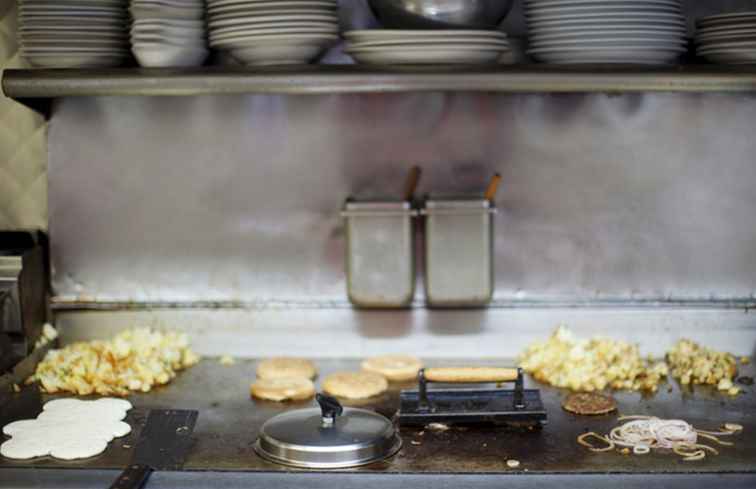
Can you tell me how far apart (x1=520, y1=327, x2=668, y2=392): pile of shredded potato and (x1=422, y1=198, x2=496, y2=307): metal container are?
0.23 meters

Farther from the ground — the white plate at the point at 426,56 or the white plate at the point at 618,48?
the white plate at the point at 618,48

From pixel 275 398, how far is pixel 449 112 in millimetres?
1008

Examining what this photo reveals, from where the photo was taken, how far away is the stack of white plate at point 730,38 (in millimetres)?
2494

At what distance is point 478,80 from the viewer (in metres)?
2.46

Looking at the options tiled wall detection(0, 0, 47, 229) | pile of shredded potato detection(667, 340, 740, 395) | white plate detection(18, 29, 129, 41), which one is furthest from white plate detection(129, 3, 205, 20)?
pile of shredded potato detection(667, 340, 740, 395)

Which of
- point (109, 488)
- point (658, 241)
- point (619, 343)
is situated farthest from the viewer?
point (658, 241)

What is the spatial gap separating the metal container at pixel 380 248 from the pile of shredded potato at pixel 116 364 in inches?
22.5

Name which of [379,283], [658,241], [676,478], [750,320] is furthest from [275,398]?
[750,320]

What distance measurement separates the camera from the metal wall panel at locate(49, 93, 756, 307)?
9.52 ft

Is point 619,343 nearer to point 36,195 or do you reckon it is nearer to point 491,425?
point 491,425

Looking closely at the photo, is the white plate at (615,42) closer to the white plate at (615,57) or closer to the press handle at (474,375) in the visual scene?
the white plate at (615,57)

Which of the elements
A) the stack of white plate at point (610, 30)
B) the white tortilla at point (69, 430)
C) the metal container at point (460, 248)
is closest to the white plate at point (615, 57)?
the stack of white plate at point (610, 30)

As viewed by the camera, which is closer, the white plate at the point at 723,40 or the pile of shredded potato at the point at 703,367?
the white plate at the point at 723,40

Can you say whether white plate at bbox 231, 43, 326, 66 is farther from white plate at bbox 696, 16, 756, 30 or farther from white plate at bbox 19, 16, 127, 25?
white plate at bbox 696, 16, 756, 30
